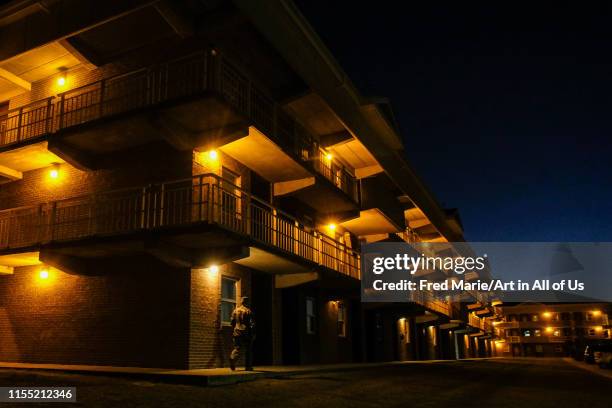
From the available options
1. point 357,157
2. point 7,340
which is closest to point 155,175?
point 7,340

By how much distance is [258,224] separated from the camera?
1741cm

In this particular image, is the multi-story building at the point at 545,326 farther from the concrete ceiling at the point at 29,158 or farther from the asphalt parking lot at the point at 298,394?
the concrete ceiling at the point at 29,158

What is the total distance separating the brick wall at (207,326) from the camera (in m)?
14.9

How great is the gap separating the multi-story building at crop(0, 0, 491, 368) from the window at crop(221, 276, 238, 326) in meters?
0.06

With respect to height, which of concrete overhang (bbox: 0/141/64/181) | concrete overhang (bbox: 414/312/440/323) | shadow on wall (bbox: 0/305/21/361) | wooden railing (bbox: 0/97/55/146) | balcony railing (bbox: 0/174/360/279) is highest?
wooden railing (bbox: 0/97/55/146)

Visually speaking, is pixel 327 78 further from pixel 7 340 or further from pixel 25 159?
pixel 7 340

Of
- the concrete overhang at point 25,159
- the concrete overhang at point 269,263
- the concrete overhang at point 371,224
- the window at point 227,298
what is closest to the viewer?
the concrete overhang at point 269,263

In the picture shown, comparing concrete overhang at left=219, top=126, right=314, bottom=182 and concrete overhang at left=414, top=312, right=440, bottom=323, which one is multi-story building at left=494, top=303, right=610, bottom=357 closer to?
concrete overhang at left=414, top=312, right=440, bottom=323

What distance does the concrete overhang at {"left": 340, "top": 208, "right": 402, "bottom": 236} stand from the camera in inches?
1008

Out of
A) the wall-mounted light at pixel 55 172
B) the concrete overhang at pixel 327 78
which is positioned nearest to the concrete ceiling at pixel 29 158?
the wall-mounted light at pixel 55 172

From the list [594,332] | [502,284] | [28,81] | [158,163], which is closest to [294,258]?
[158,163]

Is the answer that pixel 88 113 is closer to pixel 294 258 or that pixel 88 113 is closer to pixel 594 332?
pixel 294 258

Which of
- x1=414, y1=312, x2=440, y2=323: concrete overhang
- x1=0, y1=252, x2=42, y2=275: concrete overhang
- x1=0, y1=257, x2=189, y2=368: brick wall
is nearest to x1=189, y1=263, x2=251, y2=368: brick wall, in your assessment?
x1=0, y1=257, x2=189, y2=368: brick wall

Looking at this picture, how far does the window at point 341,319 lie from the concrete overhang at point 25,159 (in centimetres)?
1310
